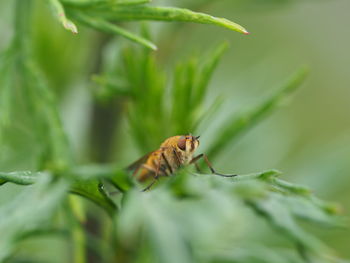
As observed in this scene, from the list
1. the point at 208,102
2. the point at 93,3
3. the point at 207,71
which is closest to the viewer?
the point at 93,3

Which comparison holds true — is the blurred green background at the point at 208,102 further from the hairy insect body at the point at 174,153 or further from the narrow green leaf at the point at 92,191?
the narrow green leaf at the point at 92,191

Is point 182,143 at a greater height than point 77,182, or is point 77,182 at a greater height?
point 77,182

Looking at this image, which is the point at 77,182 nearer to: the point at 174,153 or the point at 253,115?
the point at 174,153

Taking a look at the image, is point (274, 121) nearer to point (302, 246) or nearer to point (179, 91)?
point (179, 91)

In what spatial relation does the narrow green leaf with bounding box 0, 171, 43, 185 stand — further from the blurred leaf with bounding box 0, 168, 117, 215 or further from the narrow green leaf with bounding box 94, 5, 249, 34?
the narrow green leaf with bounding box 94, 5, 249, 34

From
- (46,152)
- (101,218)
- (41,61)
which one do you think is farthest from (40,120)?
(41,61)

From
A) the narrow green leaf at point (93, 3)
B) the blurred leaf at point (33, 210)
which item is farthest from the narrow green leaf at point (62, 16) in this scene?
the blurred leaf at point (33, 210)

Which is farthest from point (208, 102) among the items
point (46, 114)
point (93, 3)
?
point (93, 3)
